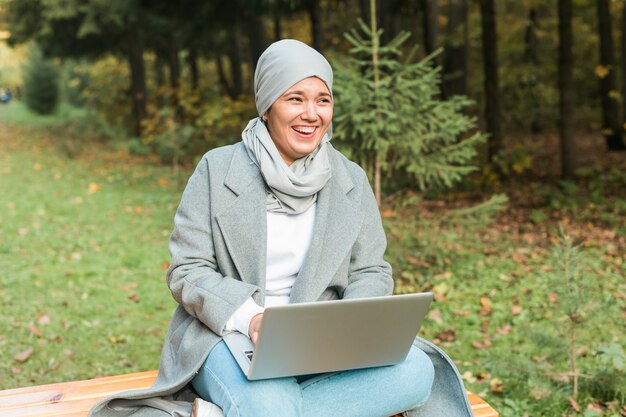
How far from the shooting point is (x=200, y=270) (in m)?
2.66

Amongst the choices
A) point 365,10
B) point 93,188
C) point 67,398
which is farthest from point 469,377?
point 93,188

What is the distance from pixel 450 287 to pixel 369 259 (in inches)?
137

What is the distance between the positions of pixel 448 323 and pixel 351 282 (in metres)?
2.82

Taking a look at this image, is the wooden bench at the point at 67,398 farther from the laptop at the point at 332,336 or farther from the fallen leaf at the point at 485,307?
the fallen leaf at the point at 485,307

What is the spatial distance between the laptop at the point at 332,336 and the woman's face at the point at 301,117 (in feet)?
2.52

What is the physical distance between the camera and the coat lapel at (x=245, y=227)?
2.70 m

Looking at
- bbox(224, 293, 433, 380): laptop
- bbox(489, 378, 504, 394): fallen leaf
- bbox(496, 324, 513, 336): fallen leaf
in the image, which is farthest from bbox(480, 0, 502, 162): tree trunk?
bbox(224, 293, 433, 380): laptop

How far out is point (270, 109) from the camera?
2787 mm

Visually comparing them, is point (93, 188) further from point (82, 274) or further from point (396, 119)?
point (396, 119)

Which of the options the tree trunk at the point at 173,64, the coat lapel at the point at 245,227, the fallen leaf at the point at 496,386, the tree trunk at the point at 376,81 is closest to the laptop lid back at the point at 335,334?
the coat lapel at the point at 245,227

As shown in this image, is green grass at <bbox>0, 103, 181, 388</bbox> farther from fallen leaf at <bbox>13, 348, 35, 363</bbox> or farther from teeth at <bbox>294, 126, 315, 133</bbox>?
teeth at <bbox>294, 126, 315, 133</bbox>

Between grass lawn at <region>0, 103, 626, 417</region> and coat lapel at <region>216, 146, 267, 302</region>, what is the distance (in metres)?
1.83

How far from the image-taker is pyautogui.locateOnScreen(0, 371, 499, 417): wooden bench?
2727 mm

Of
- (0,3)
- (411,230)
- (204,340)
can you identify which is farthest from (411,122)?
(0,3)
